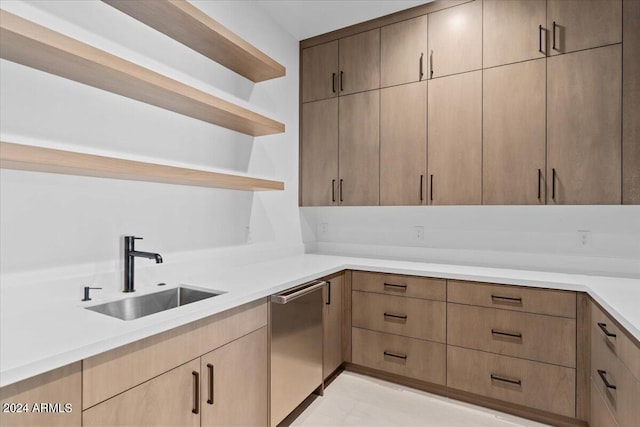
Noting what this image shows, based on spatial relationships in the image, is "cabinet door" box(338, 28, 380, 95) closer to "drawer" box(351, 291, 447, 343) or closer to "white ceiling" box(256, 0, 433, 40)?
"white ceiling" box(256, 0, 433, 40)

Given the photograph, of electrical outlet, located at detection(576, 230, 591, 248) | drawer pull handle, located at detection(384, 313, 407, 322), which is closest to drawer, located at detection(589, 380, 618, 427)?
electrical outlet, located at detection(576, 230, 591, 248)

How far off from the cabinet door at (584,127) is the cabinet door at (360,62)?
125cm

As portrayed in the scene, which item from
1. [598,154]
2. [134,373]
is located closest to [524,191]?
[598,154]

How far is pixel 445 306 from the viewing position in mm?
2320

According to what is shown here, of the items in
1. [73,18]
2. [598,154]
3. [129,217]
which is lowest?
[129,217]

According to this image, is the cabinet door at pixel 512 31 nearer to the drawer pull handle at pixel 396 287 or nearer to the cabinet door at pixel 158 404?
the drawer pull handle at pixel 396 287

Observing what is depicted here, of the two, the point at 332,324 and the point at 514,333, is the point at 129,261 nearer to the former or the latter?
the point at 332,324

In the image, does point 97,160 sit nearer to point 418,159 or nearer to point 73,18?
point 73,18

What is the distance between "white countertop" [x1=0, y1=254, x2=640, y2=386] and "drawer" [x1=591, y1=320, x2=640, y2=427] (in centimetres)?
20

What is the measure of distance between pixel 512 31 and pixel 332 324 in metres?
2.41

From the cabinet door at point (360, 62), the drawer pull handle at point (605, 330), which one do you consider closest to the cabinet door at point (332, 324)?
the drawer pull handle at point (605, 330)

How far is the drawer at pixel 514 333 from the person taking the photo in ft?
6.59

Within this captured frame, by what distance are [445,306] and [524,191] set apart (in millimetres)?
950

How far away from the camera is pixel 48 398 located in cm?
94
